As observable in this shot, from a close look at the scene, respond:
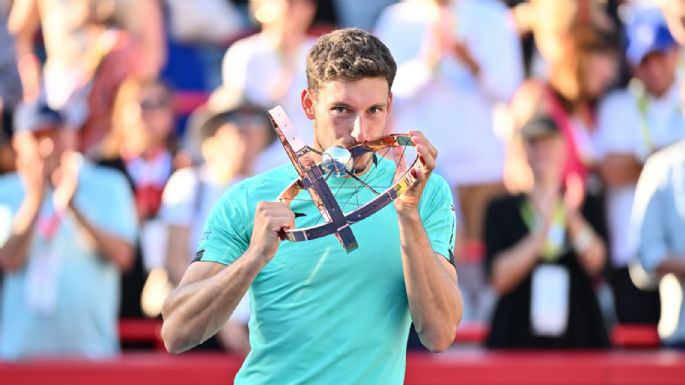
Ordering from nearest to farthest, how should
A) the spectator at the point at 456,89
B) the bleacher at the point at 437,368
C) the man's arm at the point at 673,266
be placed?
the bleacher at the point at 437,368, the man's arm at the point at 673,266, the spectator at the point at 456,89

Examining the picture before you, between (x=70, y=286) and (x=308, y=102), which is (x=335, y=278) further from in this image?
(x=70, y=286)

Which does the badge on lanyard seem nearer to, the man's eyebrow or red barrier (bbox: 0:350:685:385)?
red barrier (bbox: 0:350:685:385)

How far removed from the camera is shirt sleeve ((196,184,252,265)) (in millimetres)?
3578

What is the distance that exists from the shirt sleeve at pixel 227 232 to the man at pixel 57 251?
11.6 ft

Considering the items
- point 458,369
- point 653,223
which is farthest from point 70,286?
point 653,223

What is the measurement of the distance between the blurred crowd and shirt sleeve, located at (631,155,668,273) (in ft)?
0.04

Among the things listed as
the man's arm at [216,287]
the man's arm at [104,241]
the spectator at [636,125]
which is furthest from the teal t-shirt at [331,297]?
the spectator at [636,125]

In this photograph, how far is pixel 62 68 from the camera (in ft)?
27.4

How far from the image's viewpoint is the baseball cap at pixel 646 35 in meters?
8.36

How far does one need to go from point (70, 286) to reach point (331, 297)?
3.91 metres

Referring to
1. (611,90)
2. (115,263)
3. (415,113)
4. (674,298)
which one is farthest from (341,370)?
(611,90)

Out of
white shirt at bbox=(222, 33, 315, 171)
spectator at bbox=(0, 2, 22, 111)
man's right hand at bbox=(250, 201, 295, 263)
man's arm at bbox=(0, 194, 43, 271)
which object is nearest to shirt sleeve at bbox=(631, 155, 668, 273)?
white shirt at bbox=(222, 33, 315, 171)

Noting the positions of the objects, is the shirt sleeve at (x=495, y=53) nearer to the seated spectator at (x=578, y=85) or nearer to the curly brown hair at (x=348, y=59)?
the seated spectator at (x=578, y=85)

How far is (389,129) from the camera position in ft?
25.0
